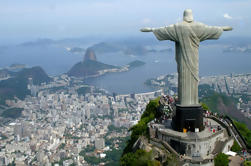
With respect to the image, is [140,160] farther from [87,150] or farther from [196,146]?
[87,150]

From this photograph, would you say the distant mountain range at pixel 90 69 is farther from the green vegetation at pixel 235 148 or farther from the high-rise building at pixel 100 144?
the green vegetation at pixel 235 148

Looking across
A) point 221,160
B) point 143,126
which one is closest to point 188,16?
point 143,126

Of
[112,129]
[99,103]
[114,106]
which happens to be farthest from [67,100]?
[112,129]

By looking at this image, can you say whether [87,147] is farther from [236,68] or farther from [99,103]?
[236,68]

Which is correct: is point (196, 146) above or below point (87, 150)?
above

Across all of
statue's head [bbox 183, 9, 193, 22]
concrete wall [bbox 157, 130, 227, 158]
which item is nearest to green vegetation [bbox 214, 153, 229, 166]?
concrete wall [bbox 157, 130, 227, 158]
